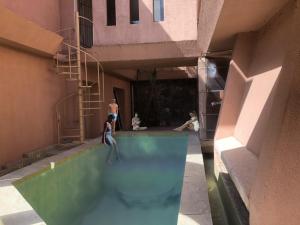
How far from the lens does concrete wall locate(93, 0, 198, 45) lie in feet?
34.2

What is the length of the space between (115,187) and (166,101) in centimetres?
999

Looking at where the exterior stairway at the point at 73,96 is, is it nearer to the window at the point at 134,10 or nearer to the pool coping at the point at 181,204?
the window at the point at 134,10

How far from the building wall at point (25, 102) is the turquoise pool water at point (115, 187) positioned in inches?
62.8

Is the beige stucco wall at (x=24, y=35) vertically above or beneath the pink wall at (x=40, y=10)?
beneath

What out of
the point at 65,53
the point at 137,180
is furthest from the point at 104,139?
the point at 65,53

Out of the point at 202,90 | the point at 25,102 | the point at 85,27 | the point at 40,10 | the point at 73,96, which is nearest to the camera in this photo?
the point at 25,102

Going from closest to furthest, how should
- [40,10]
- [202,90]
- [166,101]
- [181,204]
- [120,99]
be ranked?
1. [181,204]
2. [40,10]
3. [202,90]
4. [120,99]
5. [166,101]

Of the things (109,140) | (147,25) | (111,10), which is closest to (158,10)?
(147,25)

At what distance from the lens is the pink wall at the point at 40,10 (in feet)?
26.1

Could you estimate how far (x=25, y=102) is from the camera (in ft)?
26.8

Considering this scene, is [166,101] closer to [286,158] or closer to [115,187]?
[115,187]

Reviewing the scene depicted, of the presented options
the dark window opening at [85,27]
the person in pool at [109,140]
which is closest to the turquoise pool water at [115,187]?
the person in pool at [109,140]

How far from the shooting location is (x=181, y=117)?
17.3m

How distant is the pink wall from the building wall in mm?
979
